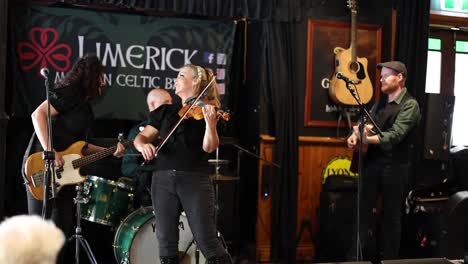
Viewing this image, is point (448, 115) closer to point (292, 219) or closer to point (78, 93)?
point (292, 219)

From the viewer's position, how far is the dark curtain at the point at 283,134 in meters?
5.62

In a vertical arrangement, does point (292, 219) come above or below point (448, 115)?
below

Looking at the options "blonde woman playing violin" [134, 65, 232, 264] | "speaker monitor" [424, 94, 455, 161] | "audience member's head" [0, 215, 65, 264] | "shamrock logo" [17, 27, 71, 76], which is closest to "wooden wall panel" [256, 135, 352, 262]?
"speaker monitor" [424, 94, 455, 161]

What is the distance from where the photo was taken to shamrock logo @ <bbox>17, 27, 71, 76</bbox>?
18.2 feet

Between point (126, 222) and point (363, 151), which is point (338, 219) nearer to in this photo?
point (363, 151)

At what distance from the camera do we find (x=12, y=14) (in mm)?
5512

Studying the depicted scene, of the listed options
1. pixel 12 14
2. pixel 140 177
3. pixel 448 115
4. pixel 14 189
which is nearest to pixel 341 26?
pixel 448 115

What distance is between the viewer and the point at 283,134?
5734 mm

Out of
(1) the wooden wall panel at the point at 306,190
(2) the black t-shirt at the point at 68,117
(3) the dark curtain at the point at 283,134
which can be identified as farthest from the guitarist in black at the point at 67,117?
(1) the wooden wall panel at the point at 306,190

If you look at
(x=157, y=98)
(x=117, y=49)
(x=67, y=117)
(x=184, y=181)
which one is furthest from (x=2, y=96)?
(x=184, y=181)

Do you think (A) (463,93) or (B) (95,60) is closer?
(B) (95,60)

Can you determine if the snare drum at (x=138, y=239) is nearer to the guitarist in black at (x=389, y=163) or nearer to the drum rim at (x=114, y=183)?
the drum rim at (x=114, y=183)

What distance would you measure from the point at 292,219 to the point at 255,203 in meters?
0.54

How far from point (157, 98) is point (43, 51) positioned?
1.11 metres
